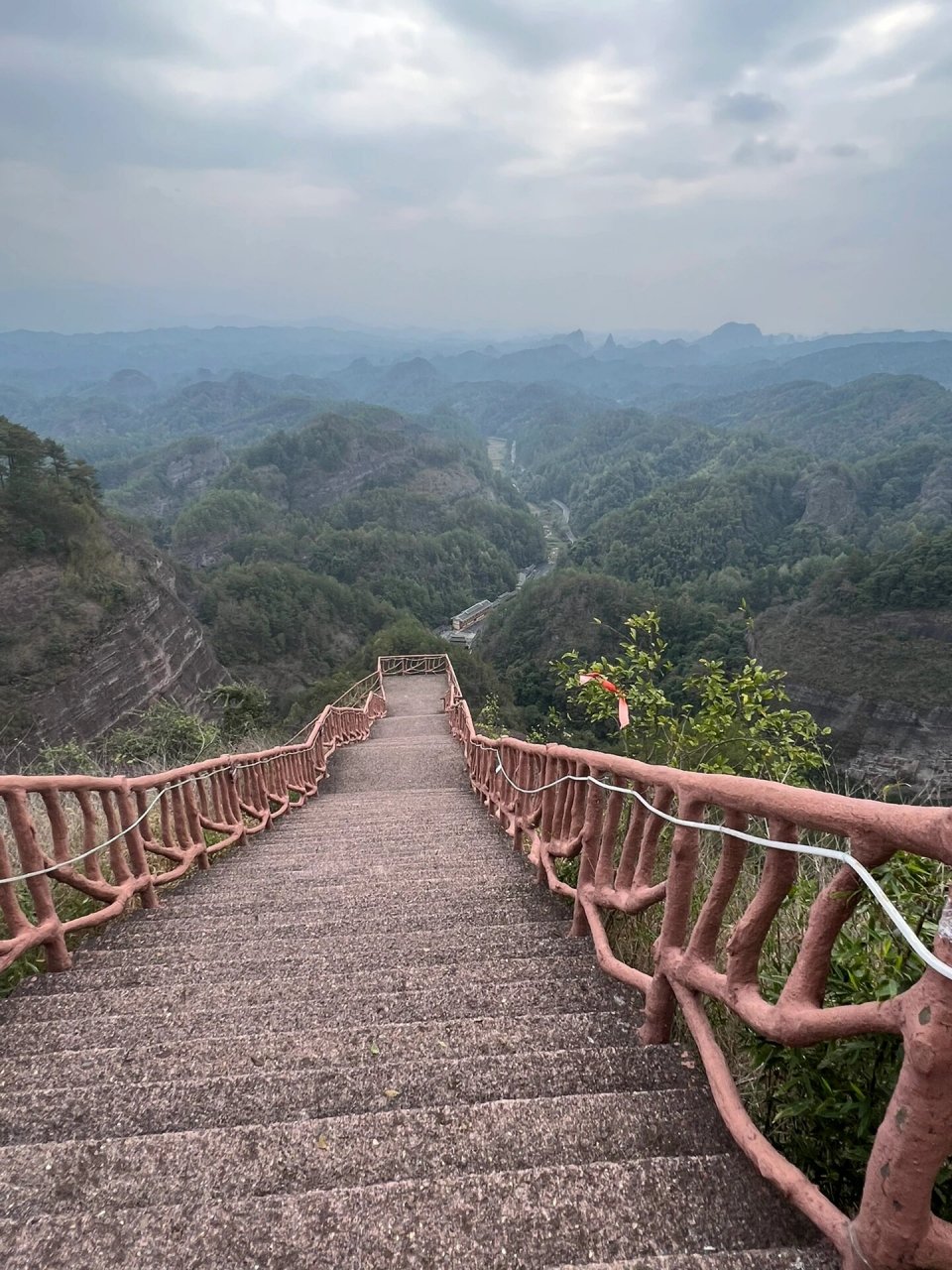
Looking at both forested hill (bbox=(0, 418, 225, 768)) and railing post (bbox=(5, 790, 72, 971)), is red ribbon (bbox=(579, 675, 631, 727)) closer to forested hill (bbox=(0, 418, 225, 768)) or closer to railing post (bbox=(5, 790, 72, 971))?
railing post (bbox=(5, 790, 72, 971))

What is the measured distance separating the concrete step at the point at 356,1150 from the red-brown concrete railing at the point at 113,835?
4.23 ft

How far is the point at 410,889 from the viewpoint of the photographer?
3889 millimetres

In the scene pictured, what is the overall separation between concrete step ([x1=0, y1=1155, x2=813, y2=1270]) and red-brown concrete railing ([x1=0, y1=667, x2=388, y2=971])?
1.53 metres

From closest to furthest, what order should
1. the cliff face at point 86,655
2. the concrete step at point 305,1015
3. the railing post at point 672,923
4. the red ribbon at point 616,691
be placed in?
the railing post at point 672,923, the concrete step at point 305,1015, the red ribbon at point 616,691, the cliff face at point 86,655

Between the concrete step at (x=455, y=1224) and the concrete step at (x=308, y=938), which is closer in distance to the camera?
the concrete step at (x=455, y=1224)

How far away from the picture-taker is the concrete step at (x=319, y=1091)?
1.81m

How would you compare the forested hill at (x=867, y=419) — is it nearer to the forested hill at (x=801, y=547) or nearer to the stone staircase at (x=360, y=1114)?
the forested hill at (x=801, y=547)

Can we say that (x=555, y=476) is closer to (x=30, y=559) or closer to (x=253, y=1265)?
(x=30, y=559)

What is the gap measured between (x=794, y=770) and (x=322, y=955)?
524cm

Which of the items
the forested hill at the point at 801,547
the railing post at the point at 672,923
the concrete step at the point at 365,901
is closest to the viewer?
the railing post at the point at 672,923

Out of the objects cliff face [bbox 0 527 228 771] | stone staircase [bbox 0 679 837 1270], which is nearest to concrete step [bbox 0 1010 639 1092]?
stone staircase [bbox 0 679 837 1270]

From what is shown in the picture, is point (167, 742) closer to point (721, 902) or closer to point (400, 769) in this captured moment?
point (400, 769)

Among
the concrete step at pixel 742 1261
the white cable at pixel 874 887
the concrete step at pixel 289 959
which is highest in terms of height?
the white cable at pixel 874 887

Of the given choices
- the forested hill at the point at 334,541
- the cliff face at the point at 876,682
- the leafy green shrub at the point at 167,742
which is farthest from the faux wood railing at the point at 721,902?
the forested hill at the point at 334,541
